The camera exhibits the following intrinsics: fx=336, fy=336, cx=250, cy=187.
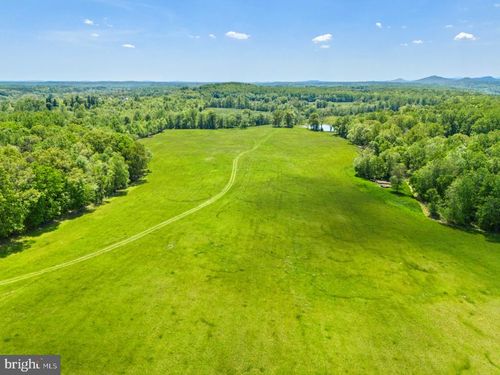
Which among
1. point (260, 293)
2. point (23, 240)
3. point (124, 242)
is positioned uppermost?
point (23, 240)

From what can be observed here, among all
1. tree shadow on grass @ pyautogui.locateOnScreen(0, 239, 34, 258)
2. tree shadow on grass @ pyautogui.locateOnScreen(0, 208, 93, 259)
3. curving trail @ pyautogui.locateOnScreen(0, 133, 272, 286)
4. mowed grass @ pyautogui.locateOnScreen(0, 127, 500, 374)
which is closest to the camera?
mowed grass @ pyautogui.locateOnScreen(0, 127, 500, 374)

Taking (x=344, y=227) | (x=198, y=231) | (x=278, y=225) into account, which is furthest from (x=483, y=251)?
(x=198, y=231)

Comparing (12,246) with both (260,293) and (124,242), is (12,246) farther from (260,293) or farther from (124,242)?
(260,293)

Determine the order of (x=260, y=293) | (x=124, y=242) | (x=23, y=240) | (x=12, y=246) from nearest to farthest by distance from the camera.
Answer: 1. (x=260, y=293)
2. (x=12, y=246)
3. (x=23, y=240)
4. (x=124, y=242)

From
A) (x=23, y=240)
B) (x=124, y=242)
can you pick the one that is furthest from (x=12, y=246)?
(x=124, y=242)

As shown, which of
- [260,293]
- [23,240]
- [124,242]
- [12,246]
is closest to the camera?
[260,293]

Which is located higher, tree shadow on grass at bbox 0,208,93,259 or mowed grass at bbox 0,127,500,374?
tree shadow on grass at bbox 0,208,93,259

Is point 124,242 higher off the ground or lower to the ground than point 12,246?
lower

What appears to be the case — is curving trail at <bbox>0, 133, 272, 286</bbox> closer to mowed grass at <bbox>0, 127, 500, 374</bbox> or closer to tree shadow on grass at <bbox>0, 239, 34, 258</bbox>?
mowed grass at <bbox>0, 127, 500, 374</bbox>

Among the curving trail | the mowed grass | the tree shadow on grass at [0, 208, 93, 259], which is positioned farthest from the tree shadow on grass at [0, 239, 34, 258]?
the curving trail
